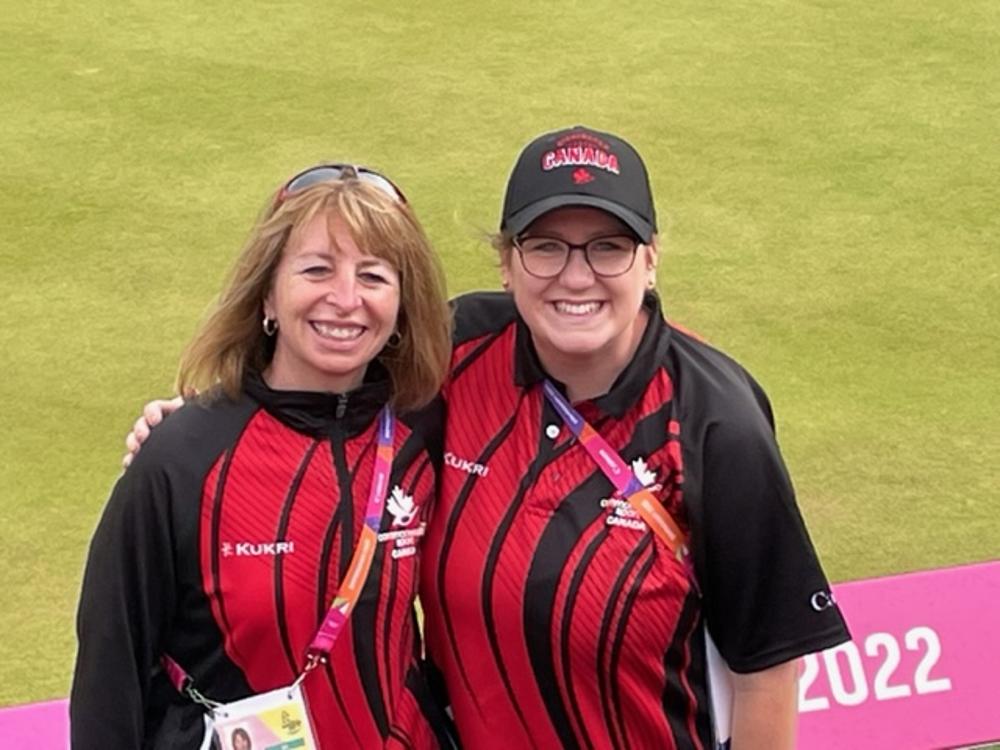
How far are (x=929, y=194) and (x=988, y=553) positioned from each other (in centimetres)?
315

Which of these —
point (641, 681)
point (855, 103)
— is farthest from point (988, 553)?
point (855, 103)

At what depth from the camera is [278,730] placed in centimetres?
309

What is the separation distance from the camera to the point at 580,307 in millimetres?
3033

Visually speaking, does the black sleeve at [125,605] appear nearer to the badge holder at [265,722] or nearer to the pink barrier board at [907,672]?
the badge holder at [265,722]

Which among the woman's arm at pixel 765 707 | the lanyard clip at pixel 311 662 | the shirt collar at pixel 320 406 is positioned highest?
the shirt collar at pixel 320 406

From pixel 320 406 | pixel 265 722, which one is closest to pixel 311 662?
pixel 265 722

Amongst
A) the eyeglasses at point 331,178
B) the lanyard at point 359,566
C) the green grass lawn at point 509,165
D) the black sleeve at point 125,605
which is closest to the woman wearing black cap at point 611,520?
the lanyard at point 359,566

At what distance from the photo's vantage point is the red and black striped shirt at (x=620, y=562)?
3.00m

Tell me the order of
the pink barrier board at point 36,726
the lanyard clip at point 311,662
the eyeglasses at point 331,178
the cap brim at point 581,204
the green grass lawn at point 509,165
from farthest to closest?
the green grass lawn at point 509,165, the pink barrier board at point 36,726, the eyeglasses at point 331,178, the lanyard clip at point 311,662, the cap brim at point 581,204

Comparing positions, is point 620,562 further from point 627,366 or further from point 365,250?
point 365,250

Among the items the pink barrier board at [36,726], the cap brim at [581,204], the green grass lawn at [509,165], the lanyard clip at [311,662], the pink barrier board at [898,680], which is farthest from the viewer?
the green grass lawn at [509,165]

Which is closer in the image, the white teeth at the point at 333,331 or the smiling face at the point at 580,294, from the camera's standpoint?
the smiling face at the point at 580,294

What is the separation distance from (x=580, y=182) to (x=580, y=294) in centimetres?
21

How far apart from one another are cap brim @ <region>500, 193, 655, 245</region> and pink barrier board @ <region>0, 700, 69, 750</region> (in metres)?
2.41
